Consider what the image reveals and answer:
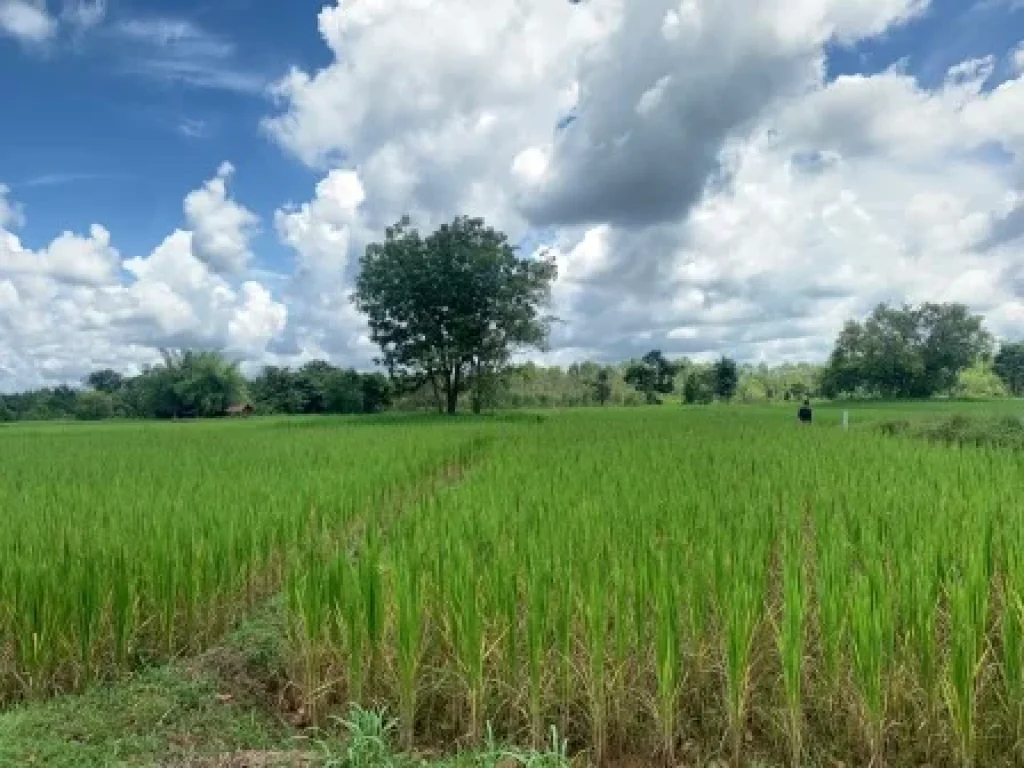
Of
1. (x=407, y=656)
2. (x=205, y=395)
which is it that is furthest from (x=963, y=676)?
(x=205, y=395)

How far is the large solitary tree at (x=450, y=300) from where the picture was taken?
3688 cm

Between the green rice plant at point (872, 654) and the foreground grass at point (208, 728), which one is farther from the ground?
the green rice plant at point (872, 654)

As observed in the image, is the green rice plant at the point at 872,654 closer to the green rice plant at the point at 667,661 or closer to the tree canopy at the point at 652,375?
the green rice plant at the point at 667,661

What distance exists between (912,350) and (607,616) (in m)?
77.1

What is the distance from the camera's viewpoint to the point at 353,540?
7637 mm

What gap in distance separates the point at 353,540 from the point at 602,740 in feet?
15.3

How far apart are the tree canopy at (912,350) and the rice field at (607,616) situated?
232ft

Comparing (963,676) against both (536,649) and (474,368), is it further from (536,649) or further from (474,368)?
(474,368)

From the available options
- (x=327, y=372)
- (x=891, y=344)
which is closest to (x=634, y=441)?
(x=327, y=372)

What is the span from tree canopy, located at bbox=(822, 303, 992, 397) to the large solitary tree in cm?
4614

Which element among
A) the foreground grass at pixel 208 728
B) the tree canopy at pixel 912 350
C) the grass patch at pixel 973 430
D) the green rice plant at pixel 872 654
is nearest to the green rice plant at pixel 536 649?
the foreground grass at pixel 208 728

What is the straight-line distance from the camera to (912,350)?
70.3 m

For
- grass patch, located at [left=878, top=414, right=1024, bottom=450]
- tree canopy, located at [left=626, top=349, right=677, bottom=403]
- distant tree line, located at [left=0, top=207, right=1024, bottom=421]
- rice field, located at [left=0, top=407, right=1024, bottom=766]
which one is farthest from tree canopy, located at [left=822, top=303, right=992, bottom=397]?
rice field, located at [left=0, top=407, right=1024, bottom=766]


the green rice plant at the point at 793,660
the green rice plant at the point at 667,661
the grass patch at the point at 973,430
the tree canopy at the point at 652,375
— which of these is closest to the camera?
the green rice plant at the point at 793,660
